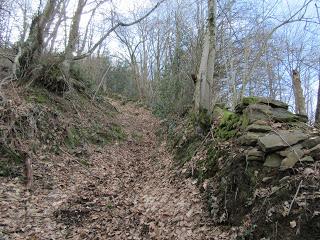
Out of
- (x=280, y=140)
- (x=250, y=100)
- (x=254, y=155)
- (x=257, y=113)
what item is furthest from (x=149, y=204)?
(x=250, y=100)

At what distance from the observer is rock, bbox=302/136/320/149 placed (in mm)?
4841

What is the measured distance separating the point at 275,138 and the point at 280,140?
0.39 ft

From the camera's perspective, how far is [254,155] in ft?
17.1

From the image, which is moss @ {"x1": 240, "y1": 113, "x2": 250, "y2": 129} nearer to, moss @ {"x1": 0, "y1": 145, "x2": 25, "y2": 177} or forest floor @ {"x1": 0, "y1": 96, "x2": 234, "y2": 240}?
forest floor @ {"x1": 0, "y1": 96, "x2": 234, "y2": 240}

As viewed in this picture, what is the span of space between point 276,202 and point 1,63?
10046 mm

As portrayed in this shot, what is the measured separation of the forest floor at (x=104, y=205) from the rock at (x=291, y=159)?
4.38ft

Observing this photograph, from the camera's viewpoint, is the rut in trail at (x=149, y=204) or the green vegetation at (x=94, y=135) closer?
the rut in trail at (x=149, y=204)

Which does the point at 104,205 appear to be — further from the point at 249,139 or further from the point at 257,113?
the point at 257,113

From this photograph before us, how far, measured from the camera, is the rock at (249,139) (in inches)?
220

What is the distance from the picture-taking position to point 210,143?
7.68 metres

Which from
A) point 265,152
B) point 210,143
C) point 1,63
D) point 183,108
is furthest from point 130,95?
point 265,152

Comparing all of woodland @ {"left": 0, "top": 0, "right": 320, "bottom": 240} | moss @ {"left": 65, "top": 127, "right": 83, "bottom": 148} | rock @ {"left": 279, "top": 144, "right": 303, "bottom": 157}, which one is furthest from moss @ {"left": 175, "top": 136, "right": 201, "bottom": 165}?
rock @ {"left": 279, "top": 144, "right": 303, "bottom": 157}

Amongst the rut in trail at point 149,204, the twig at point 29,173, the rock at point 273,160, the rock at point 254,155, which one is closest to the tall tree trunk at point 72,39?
the rut in trail at point 149,204

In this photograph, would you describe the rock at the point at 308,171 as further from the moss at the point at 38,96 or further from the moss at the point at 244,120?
the moss at the point at 38,96
